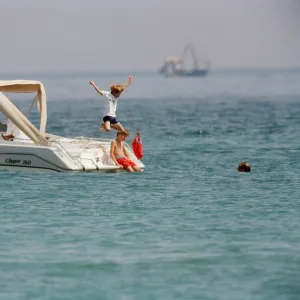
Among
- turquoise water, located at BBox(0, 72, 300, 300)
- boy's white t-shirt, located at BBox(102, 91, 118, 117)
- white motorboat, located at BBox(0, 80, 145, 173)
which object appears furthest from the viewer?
boy's white t-shirt, located at BBox(102, 91, 118, 117)

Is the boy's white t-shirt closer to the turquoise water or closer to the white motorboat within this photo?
the white motorboat

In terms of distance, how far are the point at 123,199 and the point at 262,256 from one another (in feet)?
28.5

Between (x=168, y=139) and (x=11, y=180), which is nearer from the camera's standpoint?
(x=11, y=180)

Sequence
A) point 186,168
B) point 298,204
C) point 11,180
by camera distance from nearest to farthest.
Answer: point 298,204 → point 11,180 → point 186,168

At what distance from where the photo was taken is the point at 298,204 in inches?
1104

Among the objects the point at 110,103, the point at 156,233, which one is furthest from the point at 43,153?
the point at 156,233

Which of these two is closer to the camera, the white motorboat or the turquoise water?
the turquoise water

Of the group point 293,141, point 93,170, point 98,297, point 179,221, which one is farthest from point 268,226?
point 293,141

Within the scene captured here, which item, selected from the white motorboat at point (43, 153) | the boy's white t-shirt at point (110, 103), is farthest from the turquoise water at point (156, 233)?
the boy's white t-shirt at point (110, 103)

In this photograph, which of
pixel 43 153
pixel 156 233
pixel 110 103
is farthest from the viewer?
pixel 110 103

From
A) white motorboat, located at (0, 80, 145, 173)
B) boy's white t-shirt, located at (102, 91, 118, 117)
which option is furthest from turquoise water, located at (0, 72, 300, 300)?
boy's white t-shirt, located at (102, 91, 118, 117)

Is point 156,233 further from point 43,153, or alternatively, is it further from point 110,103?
point 110,103

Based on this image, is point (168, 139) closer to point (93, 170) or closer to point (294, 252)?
point (93, 170)

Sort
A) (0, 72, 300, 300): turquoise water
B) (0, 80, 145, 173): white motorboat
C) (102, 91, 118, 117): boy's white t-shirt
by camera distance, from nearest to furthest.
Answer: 1. (0, 72, 300, 300): turquoise water
2. (0, 80, 145, 173): white motorboat
3. (102, 91, 118, 117): boy's white t-shirt
